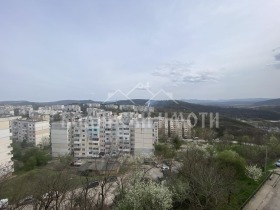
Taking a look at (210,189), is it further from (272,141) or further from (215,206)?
(272,141)

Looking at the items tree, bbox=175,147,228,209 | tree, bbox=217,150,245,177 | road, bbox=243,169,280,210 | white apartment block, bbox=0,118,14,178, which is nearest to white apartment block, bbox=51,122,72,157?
white apartment block, bbox=0,118,14,178

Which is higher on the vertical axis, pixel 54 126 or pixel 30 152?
pixel 54 126

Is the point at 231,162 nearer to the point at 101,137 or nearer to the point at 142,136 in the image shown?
the point at 142,136

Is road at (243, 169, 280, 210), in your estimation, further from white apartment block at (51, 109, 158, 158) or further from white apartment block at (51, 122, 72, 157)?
white apartment block at (51, 122, 72, 157)

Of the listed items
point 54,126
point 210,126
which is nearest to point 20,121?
point 54,126

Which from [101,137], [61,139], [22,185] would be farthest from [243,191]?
[61,139]

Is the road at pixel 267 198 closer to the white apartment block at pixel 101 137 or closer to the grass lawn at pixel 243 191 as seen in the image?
the grass lawn at pixel 243 191

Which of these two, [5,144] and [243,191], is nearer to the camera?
[243,191]
